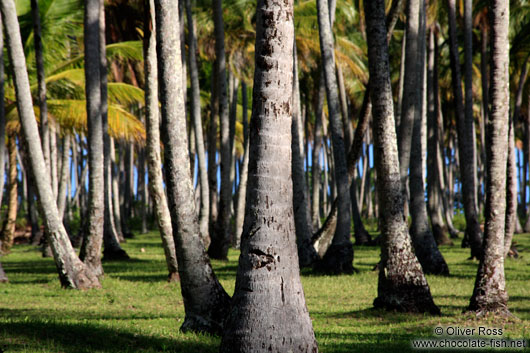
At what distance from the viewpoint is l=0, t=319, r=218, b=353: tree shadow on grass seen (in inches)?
233

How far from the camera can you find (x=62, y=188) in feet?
53.3

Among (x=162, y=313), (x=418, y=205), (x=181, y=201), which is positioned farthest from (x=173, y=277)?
(x=418, y=205)

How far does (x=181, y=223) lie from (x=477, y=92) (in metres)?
30.9

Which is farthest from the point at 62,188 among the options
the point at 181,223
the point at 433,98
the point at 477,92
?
the point at 477,92

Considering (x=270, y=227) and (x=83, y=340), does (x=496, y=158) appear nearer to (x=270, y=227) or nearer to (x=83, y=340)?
(x=270, y=227)

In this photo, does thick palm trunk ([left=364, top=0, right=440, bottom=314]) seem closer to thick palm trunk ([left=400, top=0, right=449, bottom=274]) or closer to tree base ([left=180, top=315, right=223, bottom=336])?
tree base ([left=180, top=315, right=223, bottom=336])

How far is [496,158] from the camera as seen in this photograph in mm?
8172

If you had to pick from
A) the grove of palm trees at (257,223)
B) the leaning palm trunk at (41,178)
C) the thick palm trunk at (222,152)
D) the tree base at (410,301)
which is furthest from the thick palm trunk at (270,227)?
the thick palm trunk at (222,152)

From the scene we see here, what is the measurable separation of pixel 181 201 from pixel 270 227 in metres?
1.82

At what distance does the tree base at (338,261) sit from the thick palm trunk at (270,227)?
342 inches

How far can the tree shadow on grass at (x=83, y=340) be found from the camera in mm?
5914

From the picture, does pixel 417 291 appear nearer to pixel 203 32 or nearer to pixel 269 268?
pixel 269 268

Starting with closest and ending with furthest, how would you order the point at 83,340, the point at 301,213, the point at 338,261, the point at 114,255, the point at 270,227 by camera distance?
1. the point at 270,227
2. the point at 83,340
3. the point at 338,261
4. the point at 301,213
5. the point at 114,255

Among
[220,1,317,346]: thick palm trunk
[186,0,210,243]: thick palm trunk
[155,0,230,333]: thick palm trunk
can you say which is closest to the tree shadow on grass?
[155,0,230,333]: thick palm trunk
